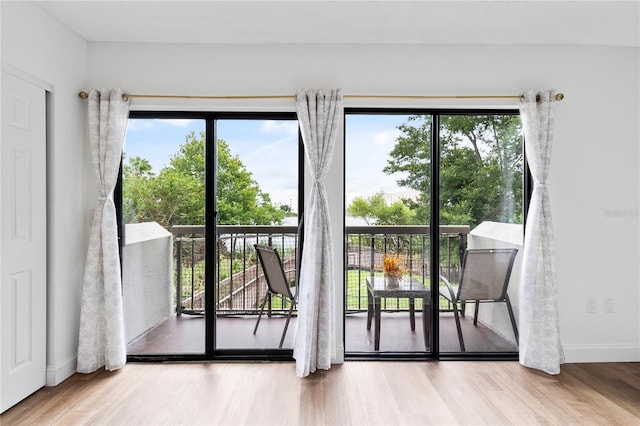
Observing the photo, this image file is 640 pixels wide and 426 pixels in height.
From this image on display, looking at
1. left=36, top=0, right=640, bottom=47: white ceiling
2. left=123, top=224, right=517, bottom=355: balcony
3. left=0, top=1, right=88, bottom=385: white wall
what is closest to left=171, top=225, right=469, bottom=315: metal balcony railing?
left=123, top=224, right=517, bottom=355: balcony

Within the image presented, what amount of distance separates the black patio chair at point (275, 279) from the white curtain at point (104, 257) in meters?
1.07

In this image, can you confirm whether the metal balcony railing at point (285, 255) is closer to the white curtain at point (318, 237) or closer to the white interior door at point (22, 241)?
the white curtain at point (318, 237)

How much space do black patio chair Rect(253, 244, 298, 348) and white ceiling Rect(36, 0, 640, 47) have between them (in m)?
1.70

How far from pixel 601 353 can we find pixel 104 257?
400 cm

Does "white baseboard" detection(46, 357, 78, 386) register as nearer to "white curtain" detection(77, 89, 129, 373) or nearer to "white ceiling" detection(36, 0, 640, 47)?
"white curtain" detection(77, 89, 129, 373)

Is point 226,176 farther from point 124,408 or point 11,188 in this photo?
point 124,408

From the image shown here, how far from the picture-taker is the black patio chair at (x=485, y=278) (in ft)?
10.5

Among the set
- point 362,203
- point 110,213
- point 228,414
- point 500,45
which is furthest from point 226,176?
point 500,45

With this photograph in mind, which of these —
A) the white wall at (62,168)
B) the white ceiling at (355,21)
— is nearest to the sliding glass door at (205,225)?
the white wall at (62,168)

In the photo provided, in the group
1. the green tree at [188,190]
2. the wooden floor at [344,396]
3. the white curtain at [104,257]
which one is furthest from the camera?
the green tree at [188,190]

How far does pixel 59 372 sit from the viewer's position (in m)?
2.74

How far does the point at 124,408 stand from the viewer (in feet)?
7.89

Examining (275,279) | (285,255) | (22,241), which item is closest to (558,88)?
(285,255)

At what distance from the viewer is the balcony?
321 centimetres
